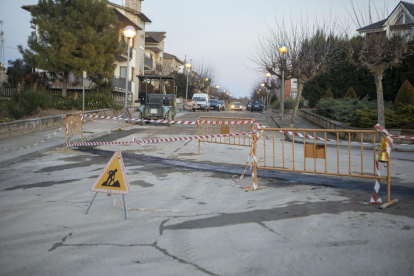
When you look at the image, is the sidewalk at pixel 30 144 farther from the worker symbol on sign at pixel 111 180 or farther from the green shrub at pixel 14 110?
the worker symbol on sign at pixel 111 180

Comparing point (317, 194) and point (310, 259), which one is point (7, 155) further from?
point (310, 259)

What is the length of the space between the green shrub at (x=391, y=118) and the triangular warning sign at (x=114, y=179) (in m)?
14.0

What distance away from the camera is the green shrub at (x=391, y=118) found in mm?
16188

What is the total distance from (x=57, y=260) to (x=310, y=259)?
253 centimetres

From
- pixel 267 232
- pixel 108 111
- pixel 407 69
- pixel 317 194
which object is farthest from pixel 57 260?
pixel 407 69

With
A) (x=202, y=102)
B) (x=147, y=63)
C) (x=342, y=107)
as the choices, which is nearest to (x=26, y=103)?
(x=342, y=107)

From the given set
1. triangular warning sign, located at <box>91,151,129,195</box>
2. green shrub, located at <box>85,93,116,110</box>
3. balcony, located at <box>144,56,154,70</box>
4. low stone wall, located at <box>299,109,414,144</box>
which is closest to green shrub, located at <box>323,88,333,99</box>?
low stone wall, located at <box>299,109,414,144</box>

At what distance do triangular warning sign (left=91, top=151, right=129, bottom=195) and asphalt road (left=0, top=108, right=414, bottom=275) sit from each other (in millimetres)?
328

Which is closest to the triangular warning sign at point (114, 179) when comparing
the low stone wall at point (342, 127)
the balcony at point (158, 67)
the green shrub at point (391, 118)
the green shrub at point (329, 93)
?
the low stone wall at point (342, 127)

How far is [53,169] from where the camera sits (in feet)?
29.6

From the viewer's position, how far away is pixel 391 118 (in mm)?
16344

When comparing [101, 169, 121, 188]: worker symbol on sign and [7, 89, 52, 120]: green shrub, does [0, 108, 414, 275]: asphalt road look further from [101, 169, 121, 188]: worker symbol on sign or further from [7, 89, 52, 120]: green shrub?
[7, 89, 52, 120]: green shrub

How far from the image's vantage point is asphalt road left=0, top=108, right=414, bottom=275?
12.2 ft

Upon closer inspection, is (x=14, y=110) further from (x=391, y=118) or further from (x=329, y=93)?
(x=329, y=93)
